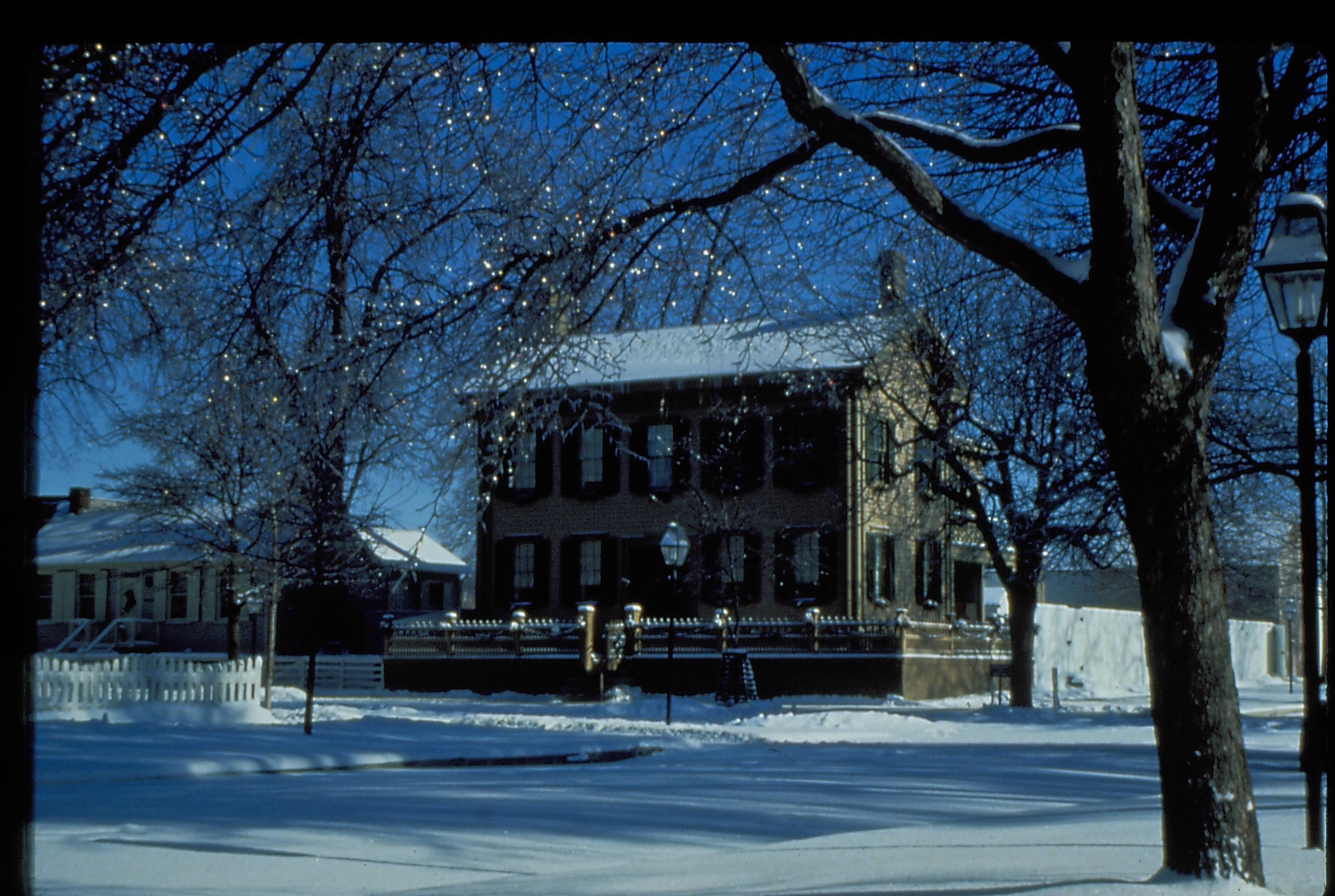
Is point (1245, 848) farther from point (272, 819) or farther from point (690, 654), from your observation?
point (690, 654)

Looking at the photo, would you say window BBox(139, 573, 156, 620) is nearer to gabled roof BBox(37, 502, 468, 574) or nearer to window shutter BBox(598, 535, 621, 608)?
gabled roof BBox(37, 502, 468, 574)

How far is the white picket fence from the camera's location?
68.2ft

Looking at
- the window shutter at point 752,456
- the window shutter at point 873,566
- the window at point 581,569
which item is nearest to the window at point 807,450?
the window shutter at point 752,456

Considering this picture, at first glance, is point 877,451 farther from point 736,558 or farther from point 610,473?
point 610,473

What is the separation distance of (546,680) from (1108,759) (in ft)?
59.2

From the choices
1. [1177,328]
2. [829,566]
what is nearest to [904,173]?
[1177,328]

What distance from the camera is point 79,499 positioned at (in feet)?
162

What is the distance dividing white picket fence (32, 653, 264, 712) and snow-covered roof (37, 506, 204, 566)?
16.6 meters

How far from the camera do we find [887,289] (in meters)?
24.6

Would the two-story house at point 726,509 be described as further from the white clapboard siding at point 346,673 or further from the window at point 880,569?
the white clapboard siding at point 346,673

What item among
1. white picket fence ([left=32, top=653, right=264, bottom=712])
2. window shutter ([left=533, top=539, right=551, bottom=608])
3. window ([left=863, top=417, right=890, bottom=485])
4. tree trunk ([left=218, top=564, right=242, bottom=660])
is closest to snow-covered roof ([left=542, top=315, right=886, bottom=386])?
window ([left=863, top=417, right=890, bottom=485])

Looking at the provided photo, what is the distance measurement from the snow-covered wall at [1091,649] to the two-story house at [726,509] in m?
2.85

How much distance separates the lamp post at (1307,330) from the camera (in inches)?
310

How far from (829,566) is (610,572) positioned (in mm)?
6269
